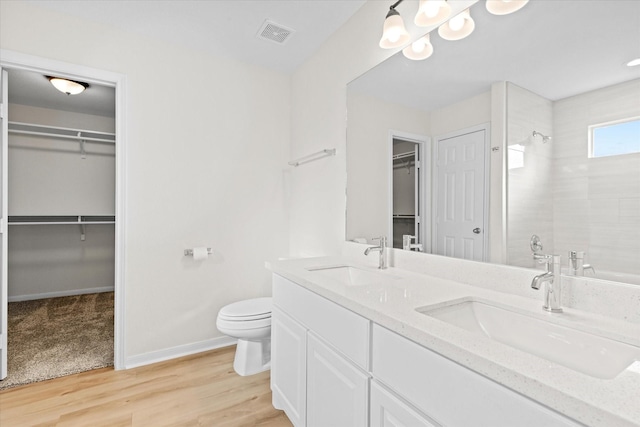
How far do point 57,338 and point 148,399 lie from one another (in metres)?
1.47

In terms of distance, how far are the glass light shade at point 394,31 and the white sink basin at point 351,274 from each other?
119 centimetres

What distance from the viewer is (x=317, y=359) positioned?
4.33ft

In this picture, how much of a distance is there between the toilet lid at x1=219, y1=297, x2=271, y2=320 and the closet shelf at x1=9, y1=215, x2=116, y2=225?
8.26 feet

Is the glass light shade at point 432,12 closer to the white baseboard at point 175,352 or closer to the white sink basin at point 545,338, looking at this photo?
the white sink basin at point 545,338

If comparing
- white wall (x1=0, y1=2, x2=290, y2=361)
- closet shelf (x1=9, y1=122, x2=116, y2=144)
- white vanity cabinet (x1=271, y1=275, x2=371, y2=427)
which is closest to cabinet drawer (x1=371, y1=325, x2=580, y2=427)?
white vanity cabinet (x1=271, y1=275, x2=371, y2=427)

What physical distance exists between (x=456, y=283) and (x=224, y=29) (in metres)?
A: 2.22

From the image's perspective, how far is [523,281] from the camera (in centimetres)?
116

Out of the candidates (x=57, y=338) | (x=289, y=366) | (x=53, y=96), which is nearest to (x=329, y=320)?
(x=289, y=366)

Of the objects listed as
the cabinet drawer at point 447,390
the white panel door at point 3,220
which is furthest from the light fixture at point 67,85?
the cabinet drawer at point 447,390

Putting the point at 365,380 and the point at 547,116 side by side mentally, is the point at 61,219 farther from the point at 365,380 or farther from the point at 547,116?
the point at 547,116

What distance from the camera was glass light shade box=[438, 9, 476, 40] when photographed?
1.36 metres

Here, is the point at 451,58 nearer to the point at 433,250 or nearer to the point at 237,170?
the point at 433,250

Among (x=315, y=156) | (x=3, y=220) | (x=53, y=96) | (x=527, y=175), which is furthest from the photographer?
(x=53, y=96)

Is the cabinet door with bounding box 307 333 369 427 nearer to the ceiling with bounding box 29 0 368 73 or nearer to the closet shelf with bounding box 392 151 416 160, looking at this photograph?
the closet shelf with bounding box 392 151 416 160
